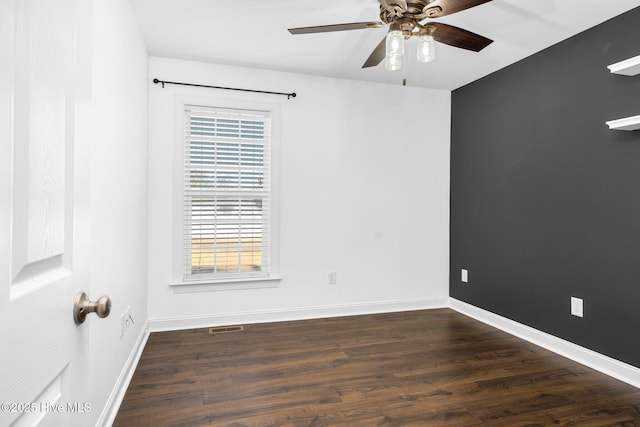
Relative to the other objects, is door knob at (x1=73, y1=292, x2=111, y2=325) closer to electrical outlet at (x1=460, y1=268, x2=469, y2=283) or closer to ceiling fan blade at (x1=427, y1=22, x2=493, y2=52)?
ceiling fan blade at (x1=427, y1=22, x2=493, y2=52)

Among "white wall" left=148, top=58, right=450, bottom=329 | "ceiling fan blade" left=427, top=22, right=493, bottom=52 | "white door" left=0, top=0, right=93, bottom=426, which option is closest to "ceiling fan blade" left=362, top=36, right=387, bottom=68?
"ceiling fan blade" left=427, top=22, right=493, bottom=52

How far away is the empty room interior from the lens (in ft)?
2.40

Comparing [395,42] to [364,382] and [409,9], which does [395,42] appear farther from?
[364,382]

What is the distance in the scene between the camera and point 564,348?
2.83 metres

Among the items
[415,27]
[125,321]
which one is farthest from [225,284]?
[415,27]

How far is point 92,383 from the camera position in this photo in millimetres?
1636

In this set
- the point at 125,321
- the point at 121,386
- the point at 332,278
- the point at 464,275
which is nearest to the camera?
the point at 121,386

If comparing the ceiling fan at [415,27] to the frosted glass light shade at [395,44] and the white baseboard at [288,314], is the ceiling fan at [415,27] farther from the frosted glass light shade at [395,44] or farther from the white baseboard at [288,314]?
the white baseboard at [288,314]

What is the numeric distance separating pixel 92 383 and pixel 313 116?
287 cm

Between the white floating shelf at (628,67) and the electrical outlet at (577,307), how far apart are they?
5.30ft

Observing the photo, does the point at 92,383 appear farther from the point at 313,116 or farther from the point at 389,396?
the point at 313,116

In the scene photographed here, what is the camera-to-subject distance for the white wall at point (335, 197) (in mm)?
3312

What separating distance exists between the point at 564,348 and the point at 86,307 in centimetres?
328

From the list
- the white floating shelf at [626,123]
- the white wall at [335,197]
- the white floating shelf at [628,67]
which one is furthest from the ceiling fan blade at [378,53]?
the white floating shelf at [626,123]
